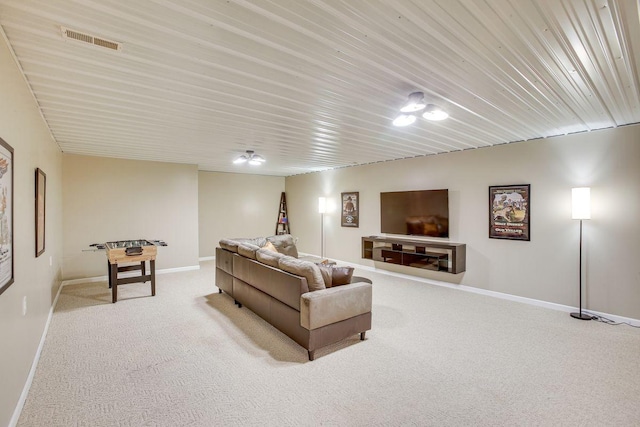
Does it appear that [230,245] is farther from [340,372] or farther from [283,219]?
[283,219]

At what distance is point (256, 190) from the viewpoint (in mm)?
9062

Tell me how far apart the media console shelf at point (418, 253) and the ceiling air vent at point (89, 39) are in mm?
5056

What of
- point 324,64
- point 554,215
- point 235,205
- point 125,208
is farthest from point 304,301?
point 235,205

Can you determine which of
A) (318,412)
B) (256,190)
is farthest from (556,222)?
(256,190)

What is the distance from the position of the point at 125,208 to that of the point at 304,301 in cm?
499

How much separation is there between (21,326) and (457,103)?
13.6 feet

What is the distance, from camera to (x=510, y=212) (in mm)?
4699

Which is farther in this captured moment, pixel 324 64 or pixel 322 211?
pixel 322 211

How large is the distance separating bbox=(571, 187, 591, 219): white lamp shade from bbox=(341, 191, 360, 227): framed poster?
13.3 feet

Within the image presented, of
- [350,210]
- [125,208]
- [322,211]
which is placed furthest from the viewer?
[322,211]

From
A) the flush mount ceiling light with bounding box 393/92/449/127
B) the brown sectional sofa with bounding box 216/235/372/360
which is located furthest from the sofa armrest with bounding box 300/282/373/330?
the flush mount ceiling light with bounding box 393/92/449/127

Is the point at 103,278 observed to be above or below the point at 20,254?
below

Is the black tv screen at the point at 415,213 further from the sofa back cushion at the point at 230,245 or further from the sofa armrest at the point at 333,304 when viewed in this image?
the sofa back cushion at the point at 230,245

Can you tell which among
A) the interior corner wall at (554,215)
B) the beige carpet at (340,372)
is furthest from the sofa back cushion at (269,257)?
the interior corner wall at (554,215)
